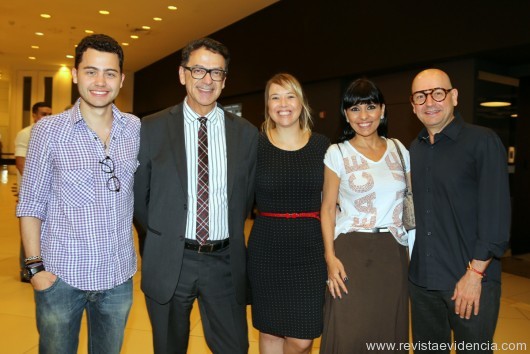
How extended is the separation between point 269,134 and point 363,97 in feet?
1.94

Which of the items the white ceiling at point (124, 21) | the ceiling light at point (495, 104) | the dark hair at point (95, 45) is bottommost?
the dark hair at point (95, 45)

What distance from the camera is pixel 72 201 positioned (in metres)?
1.92

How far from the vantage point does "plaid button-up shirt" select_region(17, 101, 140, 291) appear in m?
1.92

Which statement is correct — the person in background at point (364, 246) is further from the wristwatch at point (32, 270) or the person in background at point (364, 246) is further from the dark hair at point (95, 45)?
the wristwatch at point (32, 270)

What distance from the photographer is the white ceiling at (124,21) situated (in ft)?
31.9

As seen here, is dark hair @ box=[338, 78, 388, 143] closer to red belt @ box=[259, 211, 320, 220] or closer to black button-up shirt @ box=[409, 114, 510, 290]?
black button-up shirt @ box=[409, 114, 510, 290]

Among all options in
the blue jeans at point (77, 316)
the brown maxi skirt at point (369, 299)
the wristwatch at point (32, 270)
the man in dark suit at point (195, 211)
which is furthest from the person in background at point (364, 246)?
the wristwatch at point (32, 270)

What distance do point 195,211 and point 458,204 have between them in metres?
1.34

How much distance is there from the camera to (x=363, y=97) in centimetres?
254

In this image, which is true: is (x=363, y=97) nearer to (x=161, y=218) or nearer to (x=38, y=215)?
(x=161, y=218)

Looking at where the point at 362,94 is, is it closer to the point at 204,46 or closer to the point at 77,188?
the point at 204,46

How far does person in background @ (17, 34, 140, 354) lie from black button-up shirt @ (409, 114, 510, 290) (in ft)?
5.03

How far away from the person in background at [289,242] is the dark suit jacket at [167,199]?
7.4 inches

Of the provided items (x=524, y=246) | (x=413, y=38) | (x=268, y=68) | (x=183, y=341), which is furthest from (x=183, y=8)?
(x=183, y=341)
